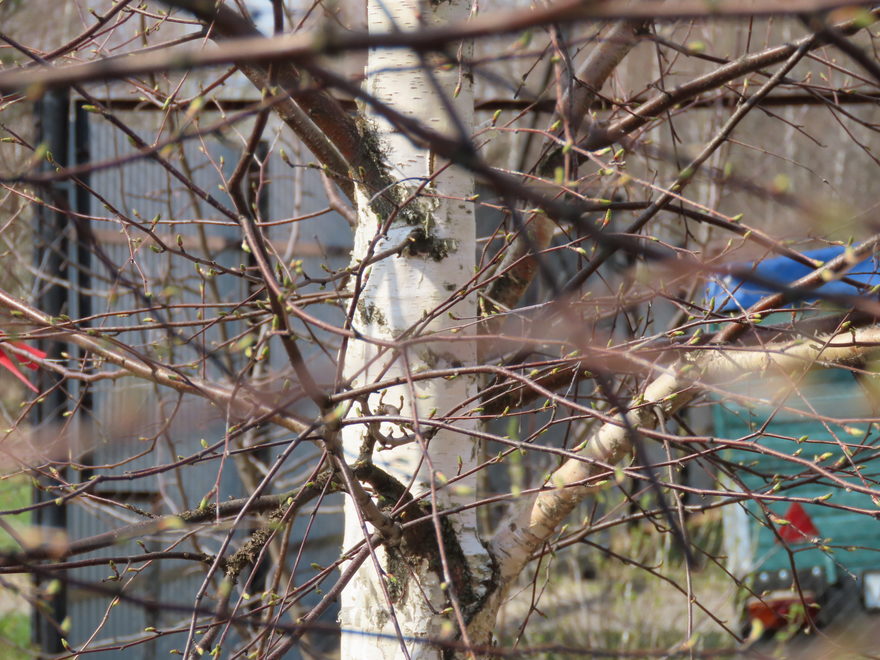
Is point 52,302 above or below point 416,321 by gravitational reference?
above

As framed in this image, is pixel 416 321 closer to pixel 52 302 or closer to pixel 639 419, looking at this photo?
pixel 639 419

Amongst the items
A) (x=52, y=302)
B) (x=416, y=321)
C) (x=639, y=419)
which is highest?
(x=52, y=302)

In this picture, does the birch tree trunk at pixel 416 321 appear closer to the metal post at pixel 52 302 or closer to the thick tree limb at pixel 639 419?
the thick tree limb at pixel 639 419

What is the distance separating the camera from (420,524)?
5.51 feet

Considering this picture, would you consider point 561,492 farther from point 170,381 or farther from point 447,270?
point 170,381

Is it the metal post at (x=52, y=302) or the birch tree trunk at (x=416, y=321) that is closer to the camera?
the birch tree trunk at (x=416, y=321)

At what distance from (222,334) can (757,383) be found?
86.7 inches

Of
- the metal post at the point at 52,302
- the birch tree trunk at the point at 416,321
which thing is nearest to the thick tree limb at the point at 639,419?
the birch tree trunk at the point at 416,321

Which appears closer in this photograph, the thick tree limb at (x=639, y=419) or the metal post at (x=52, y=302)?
the thick tree limb at (x=639, y=419)

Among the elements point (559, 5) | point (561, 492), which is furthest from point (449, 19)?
point (559, 5)

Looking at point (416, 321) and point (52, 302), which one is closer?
point (416, 321)

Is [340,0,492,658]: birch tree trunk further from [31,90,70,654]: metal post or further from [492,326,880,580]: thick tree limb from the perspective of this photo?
[31,90,70,654]: metal post

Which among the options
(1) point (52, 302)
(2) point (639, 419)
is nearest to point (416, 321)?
(2) point (639, 419)

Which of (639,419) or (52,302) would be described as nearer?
(639,419)
